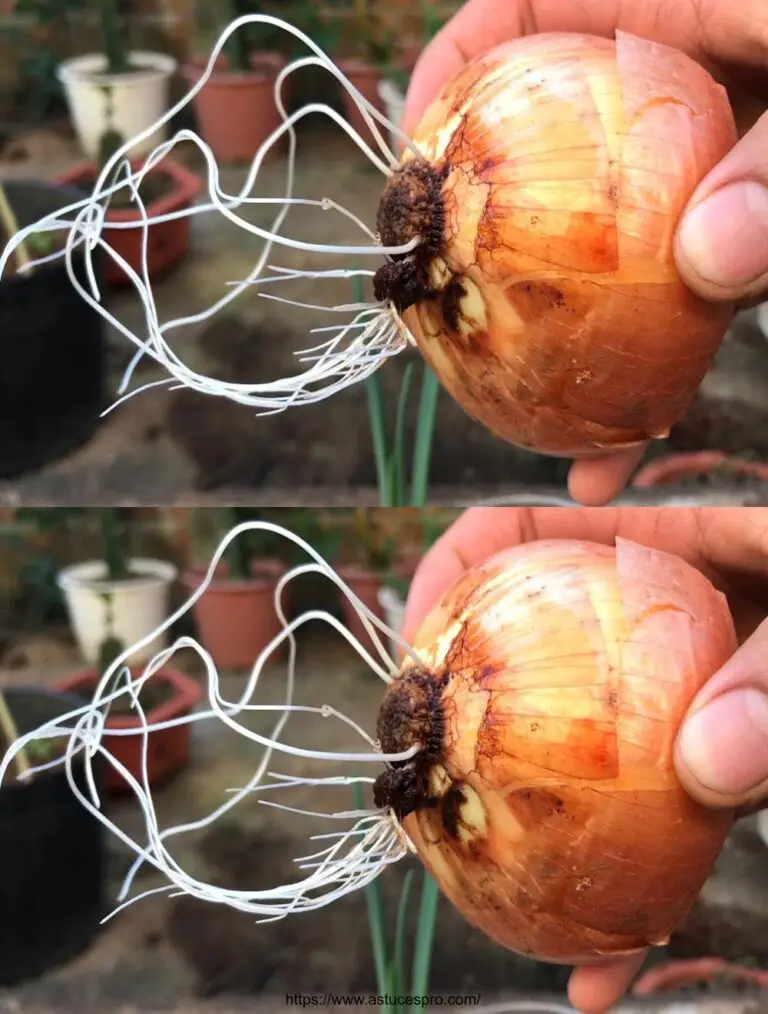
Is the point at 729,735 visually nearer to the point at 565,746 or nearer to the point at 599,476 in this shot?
the point at 565,746

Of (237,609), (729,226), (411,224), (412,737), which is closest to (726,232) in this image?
(729,226)

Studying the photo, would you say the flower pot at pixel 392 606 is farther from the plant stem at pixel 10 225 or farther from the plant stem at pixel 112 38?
the plant stem at pixel 112 38

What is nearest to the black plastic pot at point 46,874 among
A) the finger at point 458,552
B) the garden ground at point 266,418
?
the garden ground at point 266,418

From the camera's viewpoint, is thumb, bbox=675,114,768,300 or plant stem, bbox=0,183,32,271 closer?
thumb, bbox=675,114,768,300

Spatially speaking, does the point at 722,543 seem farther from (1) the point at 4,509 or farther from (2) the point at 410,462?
(1) the point at 4,509

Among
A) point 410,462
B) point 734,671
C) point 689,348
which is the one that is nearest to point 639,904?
point 734,671

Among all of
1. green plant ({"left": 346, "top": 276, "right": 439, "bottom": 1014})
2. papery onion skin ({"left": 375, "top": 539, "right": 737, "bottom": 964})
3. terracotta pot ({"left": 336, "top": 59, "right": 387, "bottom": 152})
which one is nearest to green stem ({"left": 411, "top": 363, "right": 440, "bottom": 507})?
green plant ({"left": 346, "top": 276, "right": 439, "bottom": 1014})

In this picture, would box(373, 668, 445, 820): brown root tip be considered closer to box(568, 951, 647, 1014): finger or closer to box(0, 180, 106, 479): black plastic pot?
box(568, 951, 647, 1014): finger
